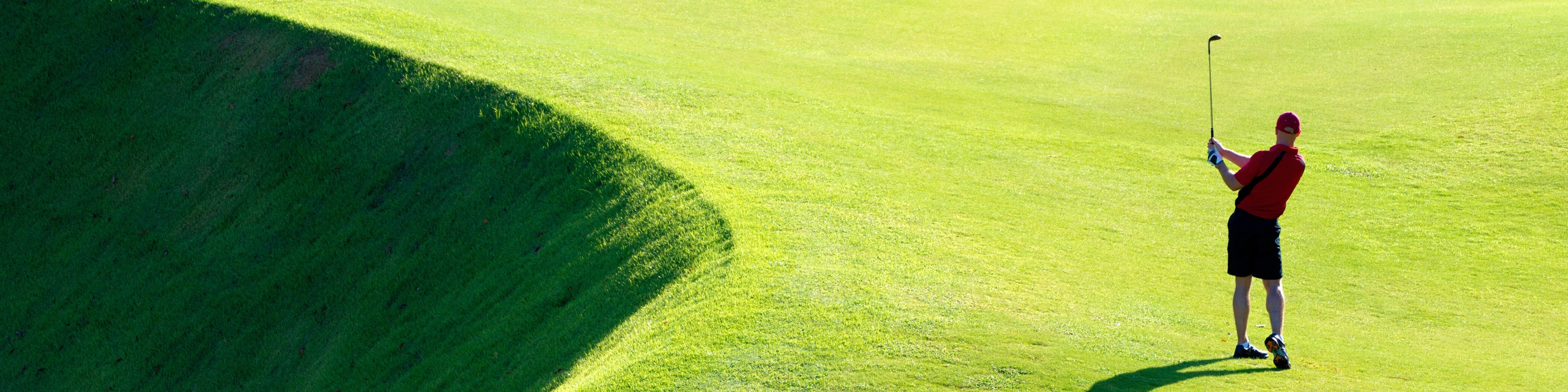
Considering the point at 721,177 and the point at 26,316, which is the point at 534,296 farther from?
the point at 26,316

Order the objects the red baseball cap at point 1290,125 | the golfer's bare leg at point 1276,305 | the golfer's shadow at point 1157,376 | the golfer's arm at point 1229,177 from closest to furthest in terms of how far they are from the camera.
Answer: the golfer's shadow at point 1157,376
the red baseball cap at point 1290,125
the golfer's arm at point 1229,177
the golfer's bare leg at point 1276,305

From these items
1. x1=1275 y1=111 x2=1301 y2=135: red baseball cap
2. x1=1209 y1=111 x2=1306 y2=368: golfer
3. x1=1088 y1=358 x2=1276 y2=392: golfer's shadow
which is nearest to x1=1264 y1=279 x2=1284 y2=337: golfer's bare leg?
x1=1209 y1=111 x2=1306 y2=368: golfer

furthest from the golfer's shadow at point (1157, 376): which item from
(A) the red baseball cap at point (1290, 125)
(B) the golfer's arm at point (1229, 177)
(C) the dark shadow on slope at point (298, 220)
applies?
(C) the dark shadow on slope at point (298, 220)

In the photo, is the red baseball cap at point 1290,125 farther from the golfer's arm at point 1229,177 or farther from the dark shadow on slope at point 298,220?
the dark shadow on slope at point 298,220

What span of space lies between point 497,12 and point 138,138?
6.13 m

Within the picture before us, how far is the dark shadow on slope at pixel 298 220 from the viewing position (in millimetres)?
11086

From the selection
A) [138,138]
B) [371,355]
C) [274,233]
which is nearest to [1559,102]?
[371,355]

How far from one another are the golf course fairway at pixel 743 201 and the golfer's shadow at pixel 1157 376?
0.03 meters

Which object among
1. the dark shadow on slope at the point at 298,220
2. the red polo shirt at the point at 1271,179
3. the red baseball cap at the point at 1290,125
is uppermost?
the red baseball cap at the point at 1290,125

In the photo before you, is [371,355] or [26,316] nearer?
[371,355]

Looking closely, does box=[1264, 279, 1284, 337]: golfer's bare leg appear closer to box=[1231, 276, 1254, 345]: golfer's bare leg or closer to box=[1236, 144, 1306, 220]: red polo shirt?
box=[1231, 276, 1254, 345]: golfer's bare leg

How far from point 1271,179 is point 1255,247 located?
0.52 metres

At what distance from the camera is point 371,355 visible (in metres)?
11.6

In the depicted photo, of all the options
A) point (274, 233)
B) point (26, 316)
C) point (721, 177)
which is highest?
point (721, 177)
